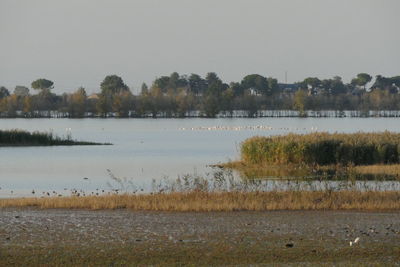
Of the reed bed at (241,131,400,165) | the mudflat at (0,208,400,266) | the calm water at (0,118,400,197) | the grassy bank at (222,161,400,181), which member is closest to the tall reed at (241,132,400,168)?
the reed bed at (241,131,400,165)

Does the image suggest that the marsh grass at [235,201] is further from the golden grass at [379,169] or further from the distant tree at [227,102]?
the distant tree at [227,102]

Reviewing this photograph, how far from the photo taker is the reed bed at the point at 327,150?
42531 millimetres

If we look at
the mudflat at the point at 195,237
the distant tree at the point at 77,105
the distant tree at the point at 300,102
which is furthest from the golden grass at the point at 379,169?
the distant tree at the point at 300,102

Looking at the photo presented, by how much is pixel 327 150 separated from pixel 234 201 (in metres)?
20.9

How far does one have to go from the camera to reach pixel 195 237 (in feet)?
56.9

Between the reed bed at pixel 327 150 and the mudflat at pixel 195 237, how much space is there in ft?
69.3

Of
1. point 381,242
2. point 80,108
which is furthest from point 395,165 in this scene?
point 80,108

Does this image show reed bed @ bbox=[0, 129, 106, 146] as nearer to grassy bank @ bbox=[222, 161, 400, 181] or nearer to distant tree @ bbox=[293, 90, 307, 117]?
grassy bank @ bbox=[222, 161, 400, 181]

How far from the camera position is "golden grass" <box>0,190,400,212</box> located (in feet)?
74.2

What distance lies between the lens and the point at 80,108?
555 ft

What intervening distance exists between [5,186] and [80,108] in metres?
136

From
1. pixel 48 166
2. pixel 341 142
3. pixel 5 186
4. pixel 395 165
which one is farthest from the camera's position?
pixel 48 166

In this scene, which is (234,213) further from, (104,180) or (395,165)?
(395,165)

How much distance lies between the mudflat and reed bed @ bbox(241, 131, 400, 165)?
21132 mm
